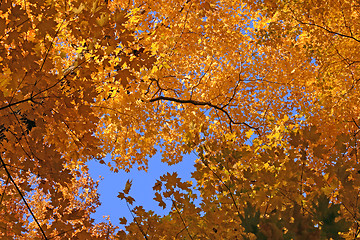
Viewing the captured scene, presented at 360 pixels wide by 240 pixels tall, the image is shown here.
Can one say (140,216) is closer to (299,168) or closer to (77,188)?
(299,168)

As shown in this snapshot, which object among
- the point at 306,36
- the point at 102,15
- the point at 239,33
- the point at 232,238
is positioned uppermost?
the point at 239,33

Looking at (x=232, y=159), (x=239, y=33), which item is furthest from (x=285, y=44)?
(x=232, y=159)

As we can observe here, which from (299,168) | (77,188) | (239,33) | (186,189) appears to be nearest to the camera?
(299,168)

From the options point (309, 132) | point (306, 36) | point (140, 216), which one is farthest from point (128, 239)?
point (306, 36)

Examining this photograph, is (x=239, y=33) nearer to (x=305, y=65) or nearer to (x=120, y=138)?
(x=305, y=65)

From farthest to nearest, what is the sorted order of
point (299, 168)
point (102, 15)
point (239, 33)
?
point (239, 33), point (299, 168), point (102, 15)

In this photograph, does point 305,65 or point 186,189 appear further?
point 305,65

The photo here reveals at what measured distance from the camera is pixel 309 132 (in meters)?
3.41

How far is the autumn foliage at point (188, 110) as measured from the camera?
3.45 m

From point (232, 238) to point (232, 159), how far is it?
996 millimetres

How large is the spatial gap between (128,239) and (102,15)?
2737 mm

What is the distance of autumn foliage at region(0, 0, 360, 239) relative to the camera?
11.3 ft

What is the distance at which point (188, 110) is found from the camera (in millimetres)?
10477

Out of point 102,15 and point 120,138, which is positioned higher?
point 120,138
